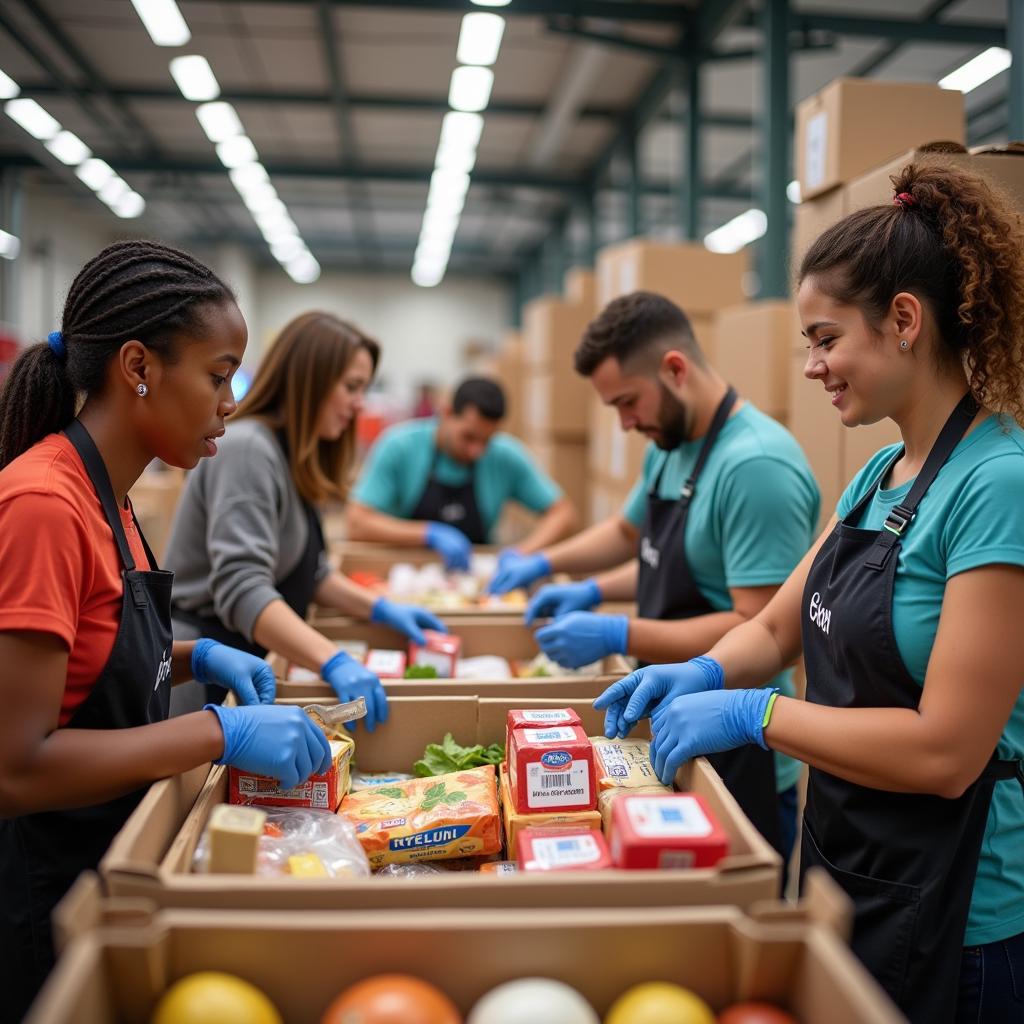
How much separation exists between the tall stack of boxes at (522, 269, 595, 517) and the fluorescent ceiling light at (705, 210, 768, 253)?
4882 millimetres

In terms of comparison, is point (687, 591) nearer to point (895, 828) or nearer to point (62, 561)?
point (895, 828)

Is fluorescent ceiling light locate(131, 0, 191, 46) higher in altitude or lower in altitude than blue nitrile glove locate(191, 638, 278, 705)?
higher

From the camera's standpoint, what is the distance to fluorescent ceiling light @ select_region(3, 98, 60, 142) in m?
7.18

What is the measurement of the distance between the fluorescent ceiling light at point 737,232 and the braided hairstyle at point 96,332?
9.88 m

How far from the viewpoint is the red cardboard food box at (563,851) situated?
45.5 inches

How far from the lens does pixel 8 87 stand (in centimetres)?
676

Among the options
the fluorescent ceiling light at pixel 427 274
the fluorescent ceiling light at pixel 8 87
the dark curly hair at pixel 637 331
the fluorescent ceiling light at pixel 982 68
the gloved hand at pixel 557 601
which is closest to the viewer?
the dark curly hair at pixel 637 331

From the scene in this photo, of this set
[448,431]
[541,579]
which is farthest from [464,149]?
[541,579]

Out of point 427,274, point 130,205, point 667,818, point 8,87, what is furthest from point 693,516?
point 427,274

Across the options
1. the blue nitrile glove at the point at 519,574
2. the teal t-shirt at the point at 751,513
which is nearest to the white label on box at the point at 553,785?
the teal t-shirt at the point at 751,513

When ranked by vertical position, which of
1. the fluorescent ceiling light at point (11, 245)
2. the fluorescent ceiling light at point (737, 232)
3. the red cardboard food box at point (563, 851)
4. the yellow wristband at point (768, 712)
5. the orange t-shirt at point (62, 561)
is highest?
the fluorescent ceiling light at point (737, 232)

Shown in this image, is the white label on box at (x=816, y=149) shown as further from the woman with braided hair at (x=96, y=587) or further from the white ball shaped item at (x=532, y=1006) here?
the white ball shaped item at (x=532, y=1006)

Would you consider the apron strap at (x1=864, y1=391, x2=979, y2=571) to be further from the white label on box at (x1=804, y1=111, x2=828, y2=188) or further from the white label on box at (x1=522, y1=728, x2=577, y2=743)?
the white label on box at (x1=804, y1=111, x2=828, y2=188)

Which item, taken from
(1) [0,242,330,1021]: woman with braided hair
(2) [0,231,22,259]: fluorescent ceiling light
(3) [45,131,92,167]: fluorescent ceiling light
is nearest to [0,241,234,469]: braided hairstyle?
(1) [0,242,330,1021]: woman with braided hair
